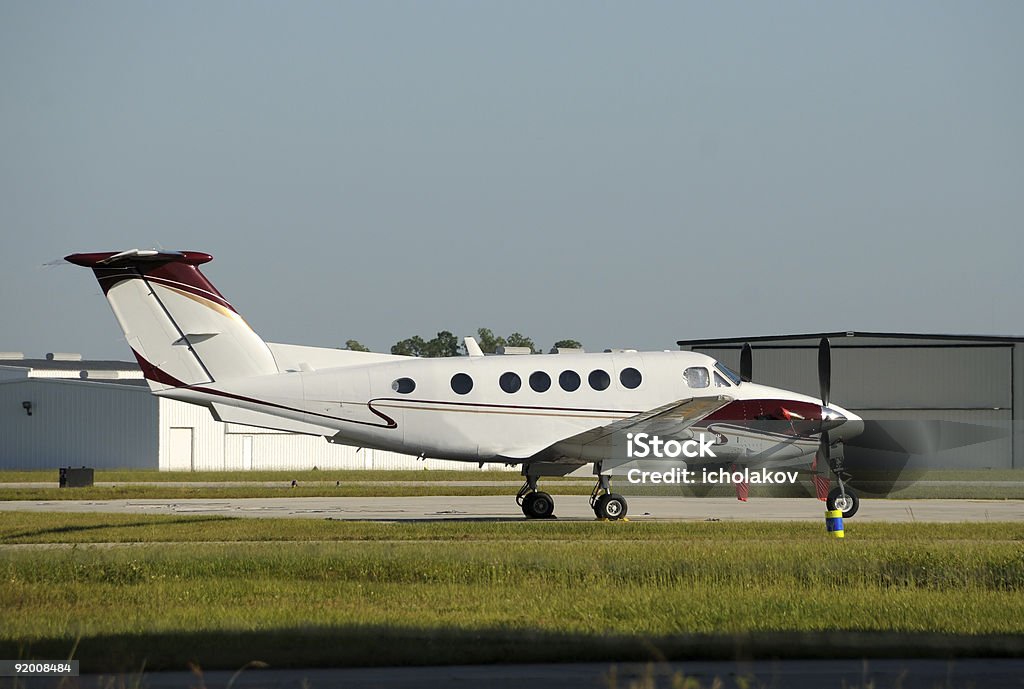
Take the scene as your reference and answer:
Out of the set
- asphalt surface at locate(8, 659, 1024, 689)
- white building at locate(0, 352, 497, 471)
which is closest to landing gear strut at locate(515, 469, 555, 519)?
asphalt surface at locate(8, 659, 1024, 689)

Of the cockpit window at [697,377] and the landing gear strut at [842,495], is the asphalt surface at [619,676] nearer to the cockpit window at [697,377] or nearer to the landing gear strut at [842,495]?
the landing gear strut at [842,495]

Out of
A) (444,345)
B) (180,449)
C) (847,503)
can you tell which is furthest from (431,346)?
(847,503)

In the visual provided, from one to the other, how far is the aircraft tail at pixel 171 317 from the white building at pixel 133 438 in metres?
42.2

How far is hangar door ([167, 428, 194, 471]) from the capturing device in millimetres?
67312

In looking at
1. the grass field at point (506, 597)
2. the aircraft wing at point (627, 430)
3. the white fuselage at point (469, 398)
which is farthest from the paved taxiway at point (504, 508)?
the grass field at point (506, 597)

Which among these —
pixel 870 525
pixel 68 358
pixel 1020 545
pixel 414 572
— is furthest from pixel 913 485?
pixel 68 358

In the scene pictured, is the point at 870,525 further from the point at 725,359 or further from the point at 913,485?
the point at 725,359

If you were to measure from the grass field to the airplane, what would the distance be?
12.4ft

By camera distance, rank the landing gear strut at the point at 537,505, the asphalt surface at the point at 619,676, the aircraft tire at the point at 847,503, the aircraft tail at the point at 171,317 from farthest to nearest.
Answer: the landing gear strut at the point at 537,505 < the aircraft tire at the point at 847,503 < the aircraft tail at the point at 171,317 < the asphalt surface at the point at 619,676

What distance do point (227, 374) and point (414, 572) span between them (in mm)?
10067

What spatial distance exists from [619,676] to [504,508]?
2286 centimetres

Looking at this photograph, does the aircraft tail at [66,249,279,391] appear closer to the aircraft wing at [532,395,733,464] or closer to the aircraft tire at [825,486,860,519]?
the aircraft wing at [532,395,733,464]

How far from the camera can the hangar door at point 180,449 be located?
67.3 m

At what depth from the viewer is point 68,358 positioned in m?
108
